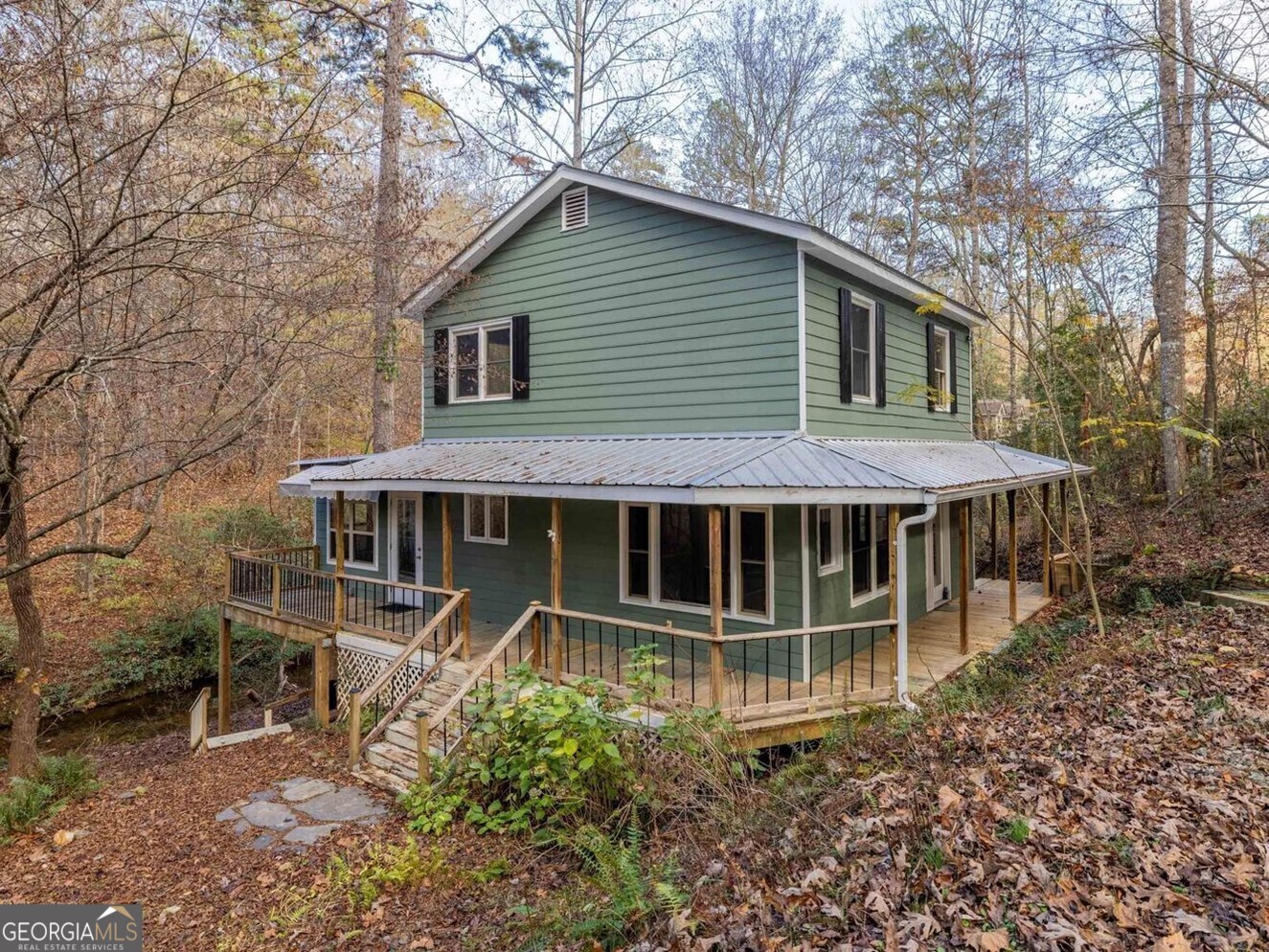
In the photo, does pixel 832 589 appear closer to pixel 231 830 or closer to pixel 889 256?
pixel 231 830

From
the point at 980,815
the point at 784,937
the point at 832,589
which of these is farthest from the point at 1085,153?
the point at 784,937

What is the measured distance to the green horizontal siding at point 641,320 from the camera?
8625mm

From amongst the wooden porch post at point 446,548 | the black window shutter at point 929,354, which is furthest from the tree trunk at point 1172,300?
the wooden porch post at point 446,548

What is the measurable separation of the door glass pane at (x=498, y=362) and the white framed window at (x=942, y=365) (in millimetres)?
7374

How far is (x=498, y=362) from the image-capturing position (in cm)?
1145

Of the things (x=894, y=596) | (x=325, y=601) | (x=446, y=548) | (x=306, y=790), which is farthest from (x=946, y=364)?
(x=306, y=790)

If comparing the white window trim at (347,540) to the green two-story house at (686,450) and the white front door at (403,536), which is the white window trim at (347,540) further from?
the white front door at (403,536)

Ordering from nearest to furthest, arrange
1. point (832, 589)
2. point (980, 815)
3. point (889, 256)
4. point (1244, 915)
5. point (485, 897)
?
point (1244, 915)
point (980, 815)
point (485, 897)
point (832, 589)
point (889, 256)

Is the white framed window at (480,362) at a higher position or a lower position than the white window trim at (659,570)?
higher

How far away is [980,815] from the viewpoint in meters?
3.62

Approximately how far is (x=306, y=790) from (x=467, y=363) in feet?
23.1

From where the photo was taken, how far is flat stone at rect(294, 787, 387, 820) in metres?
6.27

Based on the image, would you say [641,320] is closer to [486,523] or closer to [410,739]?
[486,523]

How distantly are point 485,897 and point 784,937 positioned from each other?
103 inches
